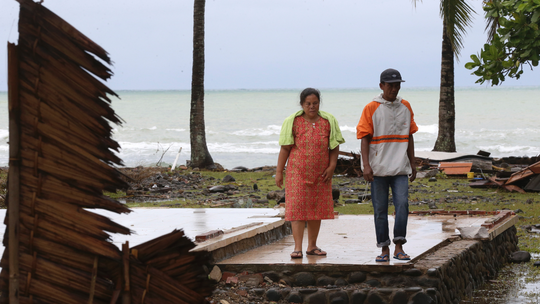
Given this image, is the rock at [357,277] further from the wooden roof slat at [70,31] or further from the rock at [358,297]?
the wooden roof slat at [70,31]

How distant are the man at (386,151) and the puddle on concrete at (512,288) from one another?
127 centimetres

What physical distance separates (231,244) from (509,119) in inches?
2164

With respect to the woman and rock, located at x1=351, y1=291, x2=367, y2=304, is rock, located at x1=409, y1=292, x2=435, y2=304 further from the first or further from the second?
the woman

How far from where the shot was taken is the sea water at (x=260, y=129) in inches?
1431

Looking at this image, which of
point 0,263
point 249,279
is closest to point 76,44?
point 0,263

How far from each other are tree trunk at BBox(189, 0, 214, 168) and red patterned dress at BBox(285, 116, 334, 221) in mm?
12436

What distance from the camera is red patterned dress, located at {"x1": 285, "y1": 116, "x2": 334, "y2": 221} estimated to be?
6.06 meters

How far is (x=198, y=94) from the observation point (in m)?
18.9

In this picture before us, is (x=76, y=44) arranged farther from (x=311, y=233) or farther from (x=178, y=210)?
(x=178, y=210)

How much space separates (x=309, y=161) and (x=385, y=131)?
0.75m

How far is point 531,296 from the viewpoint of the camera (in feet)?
20.9

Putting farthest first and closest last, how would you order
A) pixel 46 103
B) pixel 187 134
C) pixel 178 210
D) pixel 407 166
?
1. pixel 187 134
2. pixel 178 210
3. pixel 407 166
4. pixel 46 103

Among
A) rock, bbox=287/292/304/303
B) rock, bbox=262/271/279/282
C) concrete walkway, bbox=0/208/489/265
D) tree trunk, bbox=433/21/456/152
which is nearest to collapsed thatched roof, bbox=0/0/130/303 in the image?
concrete walkway, bbox=0/208/489/265

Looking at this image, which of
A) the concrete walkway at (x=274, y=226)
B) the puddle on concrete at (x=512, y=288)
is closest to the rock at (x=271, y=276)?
the concrete walkway at (x=274, y=226)
